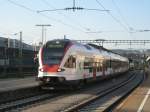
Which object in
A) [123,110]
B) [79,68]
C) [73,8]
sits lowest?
[123,110]

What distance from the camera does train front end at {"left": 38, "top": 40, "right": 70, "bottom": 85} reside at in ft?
79.8

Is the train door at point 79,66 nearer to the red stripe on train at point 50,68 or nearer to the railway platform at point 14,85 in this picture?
the red stripe on train at point 50,68

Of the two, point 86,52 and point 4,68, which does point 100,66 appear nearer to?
point 86,52

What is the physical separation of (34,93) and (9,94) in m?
3.24

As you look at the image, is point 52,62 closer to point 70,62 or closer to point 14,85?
point 70,62

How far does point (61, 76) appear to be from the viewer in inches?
959

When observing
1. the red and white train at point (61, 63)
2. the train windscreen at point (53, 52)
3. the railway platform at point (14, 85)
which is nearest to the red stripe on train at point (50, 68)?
the red and white train at point (61, 63)

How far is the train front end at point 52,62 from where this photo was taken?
957 inches

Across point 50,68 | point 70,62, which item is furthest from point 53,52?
point 70,62

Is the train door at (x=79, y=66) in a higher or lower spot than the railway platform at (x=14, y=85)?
higher

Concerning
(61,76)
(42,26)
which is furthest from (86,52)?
(42,26)

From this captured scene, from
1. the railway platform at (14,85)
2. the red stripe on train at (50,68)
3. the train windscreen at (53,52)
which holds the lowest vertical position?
the railway platform at (14,85)

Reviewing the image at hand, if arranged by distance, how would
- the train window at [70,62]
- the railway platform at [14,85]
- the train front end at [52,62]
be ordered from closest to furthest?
the train front end at [52,62] < the train window at [70,62] < the railway platform at [14,85]

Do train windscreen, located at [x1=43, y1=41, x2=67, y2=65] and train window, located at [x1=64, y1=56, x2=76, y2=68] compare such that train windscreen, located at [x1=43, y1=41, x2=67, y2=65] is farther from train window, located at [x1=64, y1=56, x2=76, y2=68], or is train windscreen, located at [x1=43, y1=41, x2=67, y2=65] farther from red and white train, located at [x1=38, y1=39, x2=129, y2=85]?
train window, located at [x1=64, y1=56, x2=76, y2=68]
